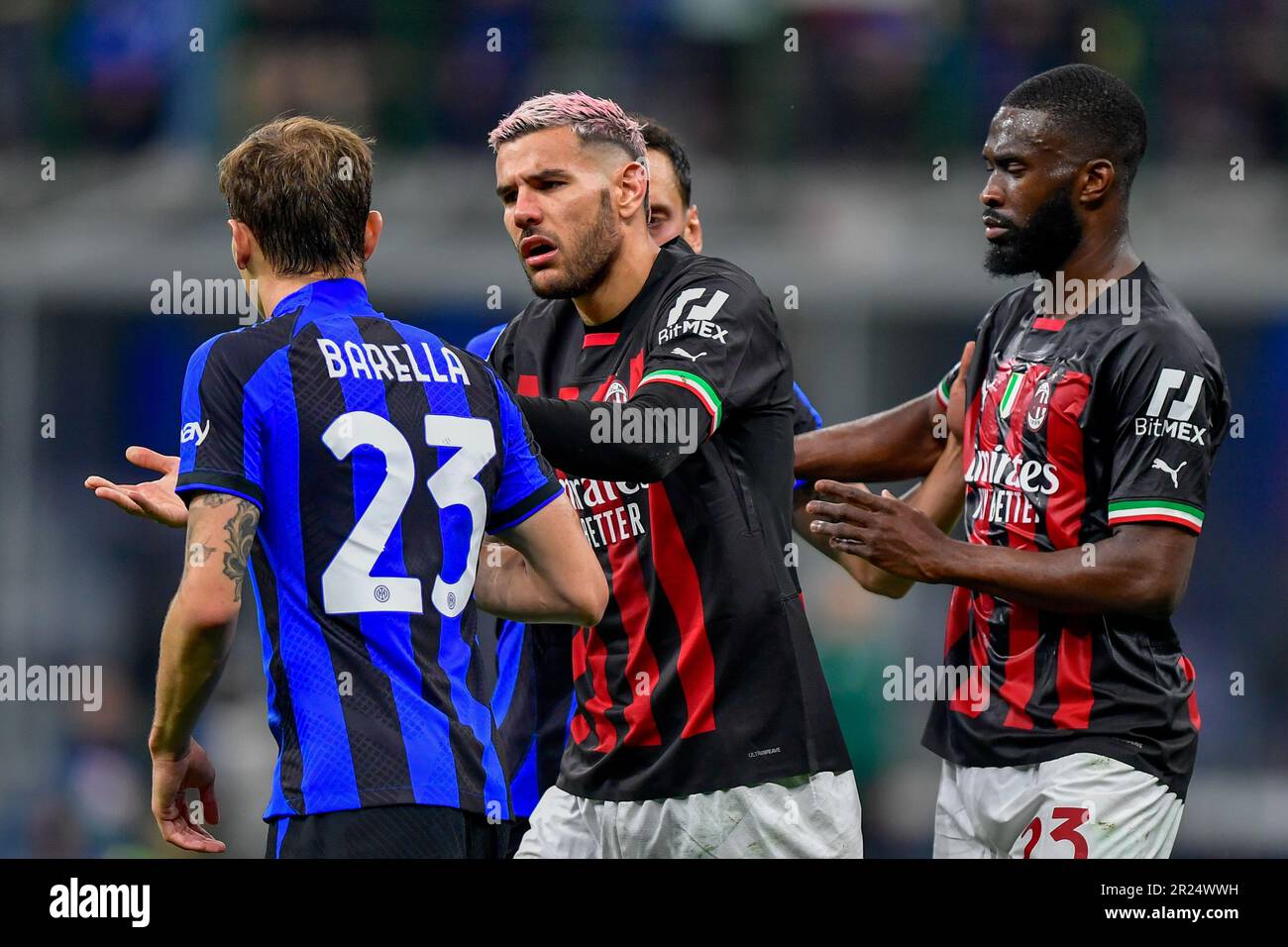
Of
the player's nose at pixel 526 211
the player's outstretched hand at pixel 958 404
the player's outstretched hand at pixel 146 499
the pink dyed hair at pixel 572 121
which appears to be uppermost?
the pink dyed hair at pixel 572 121

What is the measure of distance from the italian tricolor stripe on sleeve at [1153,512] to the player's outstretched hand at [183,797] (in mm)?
2195

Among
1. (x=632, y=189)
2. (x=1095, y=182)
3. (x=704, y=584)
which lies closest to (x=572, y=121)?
(x=632, y=189)

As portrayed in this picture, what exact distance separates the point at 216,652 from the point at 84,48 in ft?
35.3

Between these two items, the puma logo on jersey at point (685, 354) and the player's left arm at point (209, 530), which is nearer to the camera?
the player's left arm at point (209, 530)

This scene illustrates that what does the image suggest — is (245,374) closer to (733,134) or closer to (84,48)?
(733,134)

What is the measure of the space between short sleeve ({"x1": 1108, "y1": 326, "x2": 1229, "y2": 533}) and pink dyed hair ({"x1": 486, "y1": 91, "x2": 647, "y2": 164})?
1384 mm

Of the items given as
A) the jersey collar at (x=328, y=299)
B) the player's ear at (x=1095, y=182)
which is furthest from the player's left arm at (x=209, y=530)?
the player's ear at (x=1095, y=182)

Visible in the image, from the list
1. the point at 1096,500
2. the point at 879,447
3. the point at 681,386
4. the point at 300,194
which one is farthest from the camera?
the point at 879,447

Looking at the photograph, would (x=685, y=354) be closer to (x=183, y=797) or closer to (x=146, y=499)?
(x=146, y=499)

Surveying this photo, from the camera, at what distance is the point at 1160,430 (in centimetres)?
417

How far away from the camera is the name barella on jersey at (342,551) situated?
3.19 meters

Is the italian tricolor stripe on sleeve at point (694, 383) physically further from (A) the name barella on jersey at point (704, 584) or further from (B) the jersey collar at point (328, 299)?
(B) the jersey collar at point (328, 299)

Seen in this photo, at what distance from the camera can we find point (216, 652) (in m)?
3.16

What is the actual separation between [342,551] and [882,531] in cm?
159
